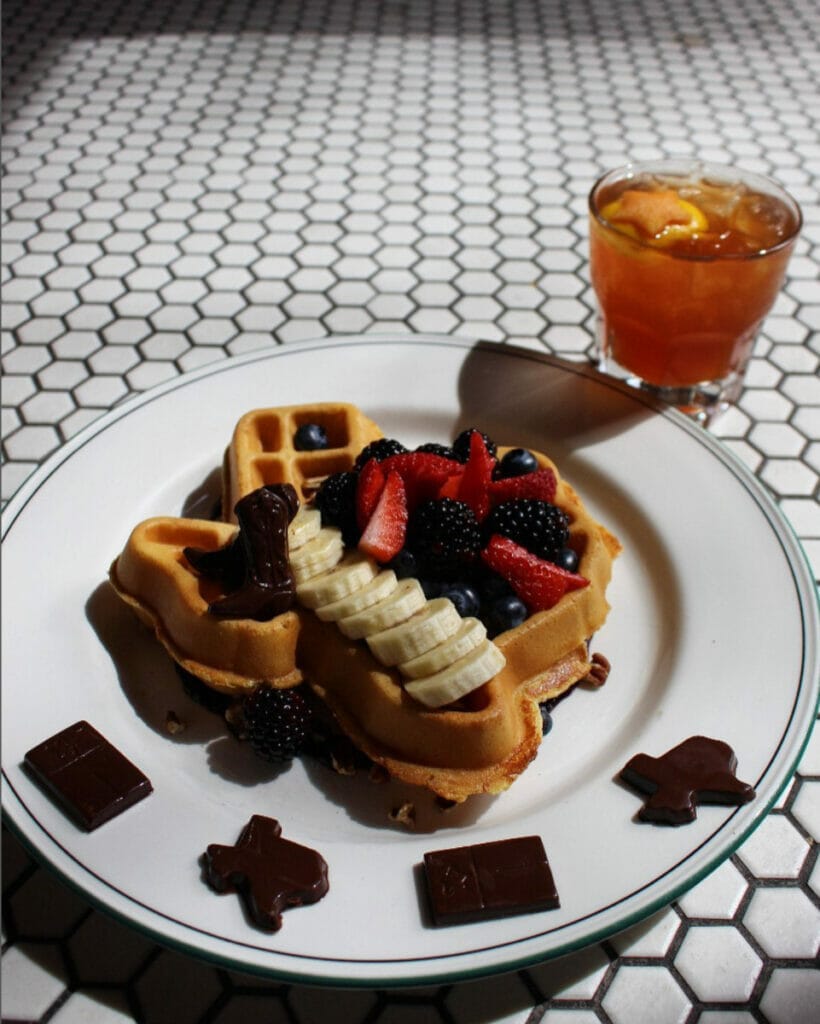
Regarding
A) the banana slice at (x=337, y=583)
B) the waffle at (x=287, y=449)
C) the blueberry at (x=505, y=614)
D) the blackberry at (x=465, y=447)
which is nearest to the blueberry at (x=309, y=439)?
the waffle at (x=287, y=449)

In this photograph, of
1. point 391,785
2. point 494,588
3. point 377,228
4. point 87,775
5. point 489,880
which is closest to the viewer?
point 489,880

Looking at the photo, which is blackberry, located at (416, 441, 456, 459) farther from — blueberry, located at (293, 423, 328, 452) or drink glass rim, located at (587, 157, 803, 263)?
drink glass rim, located at (587, 157, 803, 263)

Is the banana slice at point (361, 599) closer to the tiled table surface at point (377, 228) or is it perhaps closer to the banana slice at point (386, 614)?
the banana slice at point (386, 614)

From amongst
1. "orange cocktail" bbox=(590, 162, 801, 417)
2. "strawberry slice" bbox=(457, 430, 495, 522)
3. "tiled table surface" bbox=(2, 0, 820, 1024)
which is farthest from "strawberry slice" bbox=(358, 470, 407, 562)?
"orange cocktail" bbox=(590, 162, 801, 417)

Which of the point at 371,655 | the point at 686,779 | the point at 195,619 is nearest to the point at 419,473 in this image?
the point at 371,655

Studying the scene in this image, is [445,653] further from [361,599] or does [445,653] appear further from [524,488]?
[524,488]

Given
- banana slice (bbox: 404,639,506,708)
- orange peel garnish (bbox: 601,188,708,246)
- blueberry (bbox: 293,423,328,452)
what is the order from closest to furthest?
banana slice (bbox: 404,639,506,708), blueberry (bbox: 293,423,328,452), orange peel garnish (bbox: 601,188,708,246)
